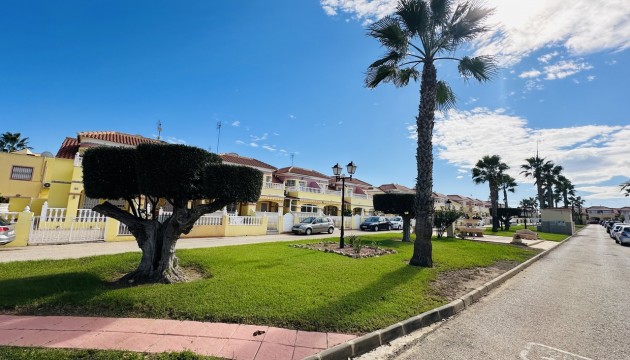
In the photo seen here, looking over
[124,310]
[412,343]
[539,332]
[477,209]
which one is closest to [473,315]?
[539,332]

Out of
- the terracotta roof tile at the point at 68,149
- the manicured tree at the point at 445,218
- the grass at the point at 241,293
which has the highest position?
the terracotta roof tile at the point at 68,149

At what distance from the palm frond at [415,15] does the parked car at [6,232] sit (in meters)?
16.7

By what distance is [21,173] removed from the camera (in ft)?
70.5

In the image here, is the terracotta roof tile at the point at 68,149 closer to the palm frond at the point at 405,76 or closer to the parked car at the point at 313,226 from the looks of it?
the parked car at the point at 313,226

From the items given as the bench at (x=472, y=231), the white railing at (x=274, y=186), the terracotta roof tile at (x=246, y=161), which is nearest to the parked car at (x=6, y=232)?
the terracotta roof tile at (x=246, y=161)

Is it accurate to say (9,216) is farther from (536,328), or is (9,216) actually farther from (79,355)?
(536,328)

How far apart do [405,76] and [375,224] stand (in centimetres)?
2080

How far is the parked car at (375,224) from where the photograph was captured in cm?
3036

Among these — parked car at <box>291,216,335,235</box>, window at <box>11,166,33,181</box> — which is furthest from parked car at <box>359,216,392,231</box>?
window at <box>11,166,33,181</box>

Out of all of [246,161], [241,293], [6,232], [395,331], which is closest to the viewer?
[395,331]

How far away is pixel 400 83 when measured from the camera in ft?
41.0

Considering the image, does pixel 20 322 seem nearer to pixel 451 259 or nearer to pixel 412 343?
pixel 412 343

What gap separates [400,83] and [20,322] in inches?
532

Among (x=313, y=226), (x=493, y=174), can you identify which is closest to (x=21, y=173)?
(x=313, y=226)
